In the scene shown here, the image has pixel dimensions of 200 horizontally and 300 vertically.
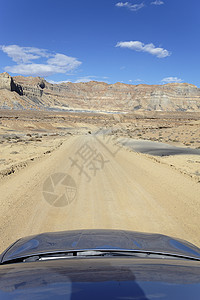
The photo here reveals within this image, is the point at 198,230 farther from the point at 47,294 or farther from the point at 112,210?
the point at 47,294

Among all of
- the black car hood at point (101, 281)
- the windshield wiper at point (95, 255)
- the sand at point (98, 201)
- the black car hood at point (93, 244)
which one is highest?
the black car hood at point (101, 281)

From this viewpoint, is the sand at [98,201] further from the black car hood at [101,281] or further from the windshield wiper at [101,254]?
the black car hood at [101,281]

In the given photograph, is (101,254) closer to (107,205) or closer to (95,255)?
(95,255)

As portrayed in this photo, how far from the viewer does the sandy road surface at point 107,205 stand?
579cm

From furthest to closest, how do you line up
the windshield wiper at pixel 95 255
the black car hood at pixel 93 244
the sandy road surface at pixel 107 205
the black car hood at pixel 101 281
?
the sandy road surface at pixel 107 205
the black car hood at pixel 93 244
the windshield wiper at pixel 95 255
the black car hood at pixel 101 281

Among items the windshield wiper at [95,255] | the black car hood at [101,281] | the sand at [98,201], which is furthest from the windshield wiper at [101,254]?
the sand at [98,201]

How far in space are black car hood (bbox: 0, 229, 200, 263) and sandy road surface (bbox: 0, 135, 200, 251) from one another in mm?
1895

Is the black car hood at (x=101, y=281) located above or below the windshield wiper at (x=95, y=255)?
above

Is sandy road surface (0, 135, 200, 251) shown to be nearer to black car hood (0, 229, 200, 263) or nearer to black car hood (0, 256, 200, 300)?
black car hood (0, 229, 200, 263)

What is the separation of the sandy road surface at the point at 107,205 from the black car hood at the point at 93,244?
74.6 inches

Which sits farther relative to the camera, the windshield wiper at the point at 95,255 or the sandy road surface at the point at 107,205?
the sandy road surface at the point at 107,205

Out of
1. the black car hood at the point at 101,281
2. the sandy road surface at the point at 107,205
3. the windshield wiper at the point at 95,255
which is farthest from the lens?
the sandy road surface at the point at 107,205

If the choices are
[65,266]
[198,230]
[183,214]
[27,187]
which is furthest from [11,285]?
[27,187]

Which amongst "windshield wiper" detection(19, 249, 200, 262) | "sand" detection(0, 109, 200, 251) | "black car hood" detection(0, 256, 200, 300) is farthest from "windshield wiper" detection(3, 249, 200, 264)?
"sand" detection(0, 109, 200, 251)
